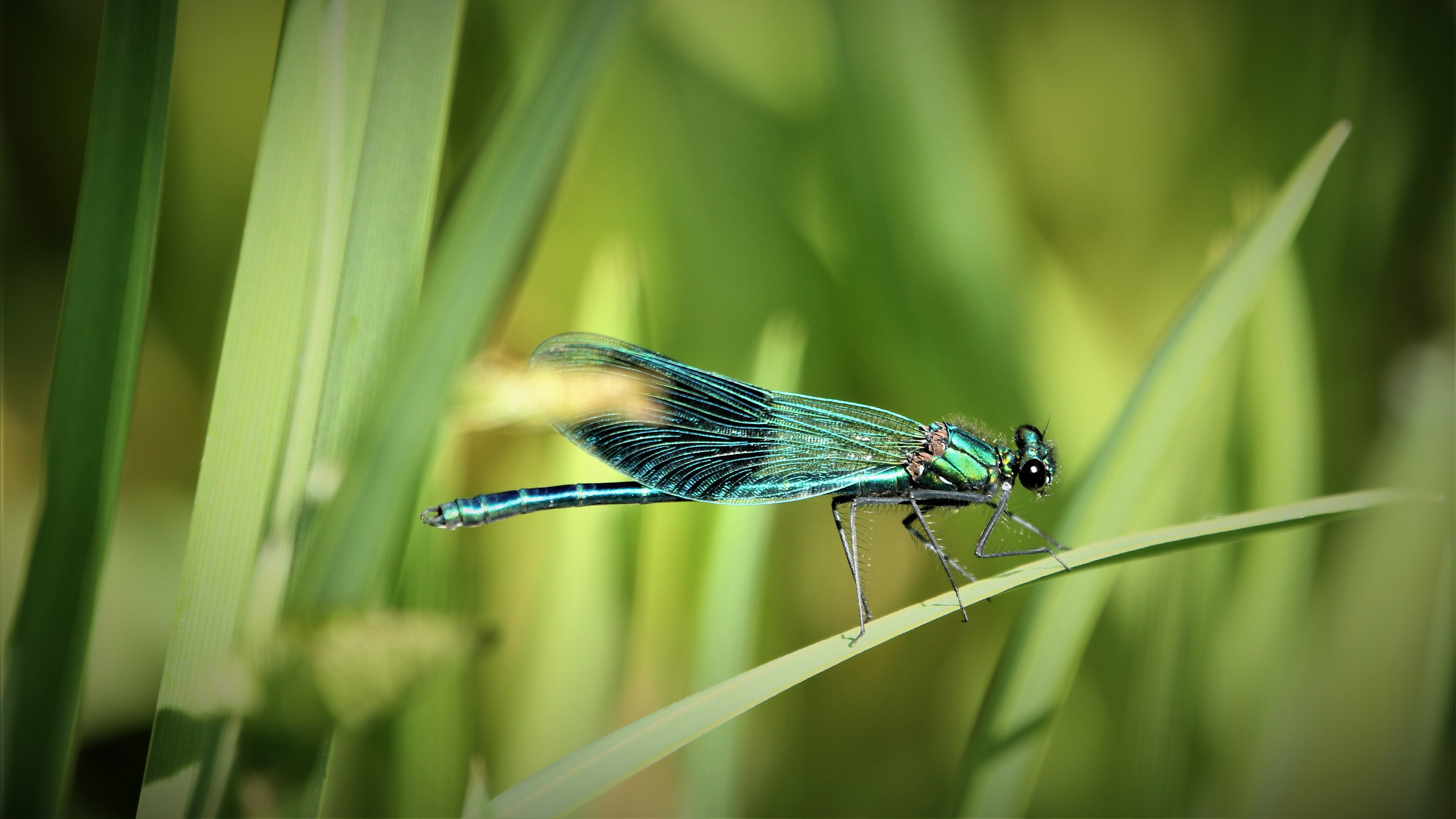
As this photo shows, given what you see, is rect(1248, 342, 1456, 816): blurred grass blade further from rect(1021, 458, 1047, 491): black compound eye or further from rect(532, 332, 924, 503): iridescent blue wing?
rect(532, 332, 924, 503): iridescent blue wing

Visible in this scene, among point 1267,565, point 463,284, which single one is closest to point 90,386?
point 463,284

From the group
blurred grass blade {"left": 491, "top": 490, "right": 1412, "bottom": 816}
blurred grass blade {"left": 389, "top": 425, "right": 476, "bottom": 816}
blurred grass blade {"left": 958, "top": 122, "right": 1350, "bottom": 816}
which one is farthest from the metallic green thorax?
blurred grass blade {"left": 389, "top": 425, "right": 476, "bottom": 816}

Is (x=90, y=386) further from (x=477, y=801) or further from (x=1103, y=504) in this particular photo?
(x=1103, y=504)

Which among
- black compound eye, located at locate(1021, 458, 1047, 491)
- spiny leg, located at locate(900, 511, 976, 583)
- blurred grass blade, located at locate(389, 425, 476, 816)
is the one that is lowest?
blurred grass blade, located at locate(389, 425, 476, 816)

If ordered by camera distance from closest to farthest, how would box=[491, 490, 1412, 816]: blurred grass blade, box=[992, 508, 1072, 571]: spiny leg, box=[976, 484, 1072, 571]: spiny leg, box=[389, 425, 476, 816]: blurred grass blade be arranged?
box=[491, 490, 1412, 816]: blurred grass blade → box=[992, 508, 1072, 571]: spiny leg → box=[389, 425, 476, 816]: blurred grass blade → box=[976, 484, 1072, 571]: spiny leg

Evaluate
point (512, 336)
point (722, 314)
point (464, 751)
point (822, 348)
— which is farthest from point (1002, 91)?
point (464, 751)
